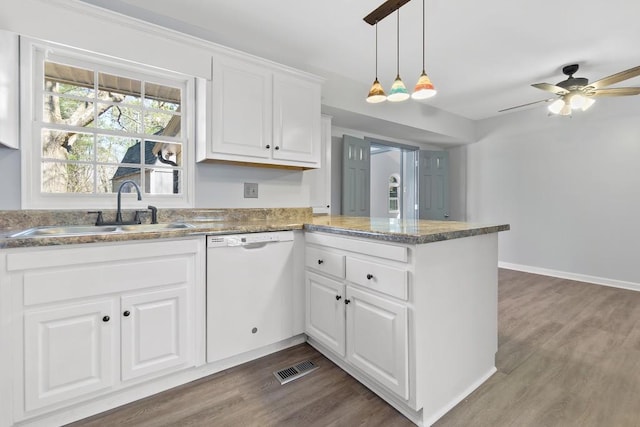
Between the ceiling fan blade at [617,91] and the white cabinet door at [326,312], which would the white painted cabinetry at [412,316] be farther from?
the ceiling fan blade at [617,91]

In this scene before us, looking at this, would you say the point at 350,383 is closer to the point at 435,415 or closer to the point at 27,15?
the point at 435,415

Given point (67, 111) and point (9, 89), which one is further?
point (67, 111)

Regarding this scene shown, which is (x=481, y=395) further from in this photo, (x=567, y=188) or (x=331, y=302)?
(x=567, y=188)

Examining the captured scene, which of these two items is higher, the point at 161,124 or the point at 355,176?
the point at 161,124

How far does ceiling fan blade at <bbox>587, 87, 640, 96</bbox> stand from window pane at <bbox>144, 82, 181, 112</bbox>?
153 inches

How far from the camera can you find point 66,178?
76.7 inches

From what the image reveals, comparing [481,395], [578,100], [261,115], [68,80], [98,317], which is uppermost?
[578,100]

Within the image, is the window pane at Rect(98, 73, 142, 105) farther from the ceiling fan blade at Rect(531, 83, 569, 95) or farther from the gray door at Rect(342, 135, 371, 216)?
the ceiling fan blade at Rect(531, 83, 569, 95)

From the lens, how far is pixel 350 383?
1.71 m

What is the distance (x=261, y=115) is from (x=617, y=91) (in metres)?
3.34

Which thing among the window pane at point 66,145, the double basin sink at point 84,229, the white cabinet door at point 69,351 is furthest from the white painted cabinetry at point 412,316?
the window pane at point 66,145

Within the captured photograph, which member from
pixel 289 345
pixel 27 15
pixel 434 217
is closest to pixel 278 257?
pixel 289 345

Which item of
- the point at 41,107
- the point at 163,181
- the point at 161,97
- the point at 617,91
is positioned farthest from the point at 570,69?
the point at 41,107

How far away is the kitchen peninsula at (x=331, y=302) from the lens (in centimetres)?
129
